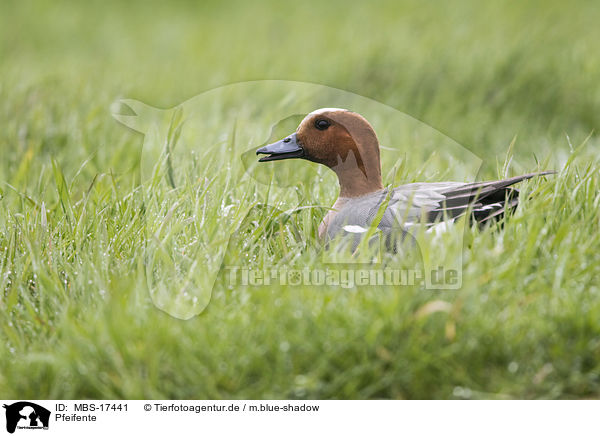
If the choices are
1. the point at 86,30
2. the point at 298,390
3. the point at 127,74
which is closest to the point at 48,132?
the point at 127,74

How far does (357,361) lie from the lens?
6.55 feet

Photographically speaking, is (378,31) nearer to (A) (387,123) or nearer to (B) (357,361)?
(A) (387,123)

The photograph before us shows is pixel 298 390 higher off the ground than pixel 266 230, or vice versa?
pixel 266 230

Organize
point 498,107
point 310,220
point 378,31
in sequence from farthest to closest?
point 378,31 < point 498,107 < point 310,220

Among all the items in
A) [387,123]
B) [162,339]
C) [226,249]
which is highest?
[387,123]

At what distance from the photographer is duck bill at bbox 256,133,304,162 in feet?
8.07

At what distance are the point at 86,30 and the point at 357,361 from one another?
651cm

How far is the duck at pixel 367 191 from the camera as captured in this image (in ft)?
7.50

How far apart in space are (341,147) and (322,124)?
4.1 inches
